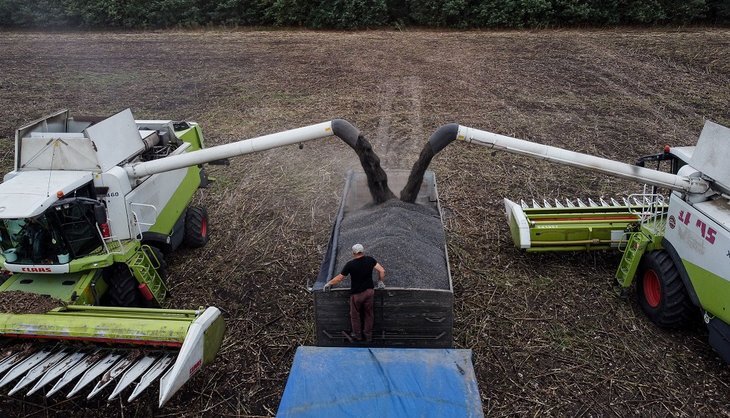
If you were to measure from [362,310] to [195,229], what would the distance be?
473 centimetres

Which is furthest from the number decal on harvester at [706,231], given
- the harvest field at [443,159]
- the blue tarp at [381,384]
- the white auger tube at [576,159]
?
the blue tarp at [381,384]

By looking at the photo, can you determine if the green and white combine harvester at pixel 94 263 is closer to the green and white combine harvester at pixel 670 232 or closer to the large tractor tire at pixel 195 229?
the large tractor tire at pixel 195 229

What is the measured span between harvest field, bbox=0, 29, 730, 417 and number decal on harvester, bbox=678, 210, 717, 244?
5.16ft

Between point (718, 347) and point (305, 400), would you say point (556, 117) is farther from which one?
point (305, 400)

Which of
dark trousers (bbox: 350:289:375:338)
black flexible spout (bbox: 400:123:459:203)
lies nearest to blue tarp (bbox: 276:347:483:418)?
dark trousers (bbox: 350:289:375:338)

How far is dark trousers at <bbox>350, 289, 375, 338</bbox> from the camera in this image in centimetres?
600

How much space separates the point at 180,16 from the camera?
29.8m

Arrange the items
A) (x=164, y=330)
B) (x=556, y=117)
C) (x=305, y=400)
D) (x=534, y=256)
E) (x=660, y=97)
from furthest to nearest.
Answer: (x=660, y=97)
(x=556, y=117)
(x=534, y=256)
(x=164, y=330)
(x=305, y=400)

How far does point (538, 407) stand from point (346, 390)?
294cm

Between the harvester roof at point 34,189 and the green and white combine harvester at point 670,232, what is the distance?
489cm

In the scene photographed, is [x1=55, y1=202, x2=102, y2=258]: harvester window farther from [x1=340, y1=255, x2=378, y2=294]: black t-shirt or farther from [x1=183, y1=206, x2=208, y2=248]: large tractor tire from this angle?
[x1=340, y1=255, x2=378, y2=294]: black t-shirt

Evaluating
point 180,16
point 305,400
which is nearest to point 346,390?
point 305,400

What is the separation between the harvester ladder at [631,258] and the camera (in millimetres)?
7887

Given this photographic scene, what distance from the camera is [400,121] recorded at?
15531mm
